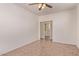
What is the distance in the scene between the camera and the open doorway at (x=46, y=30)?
297 inches

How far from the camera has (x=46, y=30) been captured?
26.1 ft

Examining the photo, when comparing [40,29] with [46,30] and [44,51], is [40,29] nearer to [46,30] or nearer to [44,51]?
[46,30]

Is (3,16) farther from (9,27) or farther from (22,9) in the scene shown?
(22,9)

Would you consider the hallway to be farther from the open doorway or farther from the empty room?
the open doorway

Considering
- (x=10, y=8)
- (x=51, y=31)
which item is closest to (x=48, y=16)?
(x=51, y=31)

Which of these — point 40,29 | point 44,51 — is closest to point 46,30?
point 40,29

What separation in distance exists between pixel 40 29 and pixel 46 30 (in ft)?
1.47

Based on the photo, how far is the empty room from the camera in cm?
350

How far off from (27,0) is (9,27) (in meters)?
3.08

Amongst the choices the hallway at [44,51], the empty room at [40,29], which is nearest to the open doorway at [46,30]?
the empty room at [40,29]

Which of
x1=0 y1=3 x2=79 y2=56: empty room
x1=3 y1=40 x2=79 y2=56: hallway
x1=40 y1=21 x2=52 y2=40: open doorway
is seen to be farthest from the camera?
x1=40 y1=21 x2=52 y2=40: open doorway

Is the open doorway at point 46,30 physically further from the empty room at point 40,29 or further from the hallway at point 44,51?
the hallway at point 44,51

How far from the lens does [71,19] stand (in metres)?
5.85

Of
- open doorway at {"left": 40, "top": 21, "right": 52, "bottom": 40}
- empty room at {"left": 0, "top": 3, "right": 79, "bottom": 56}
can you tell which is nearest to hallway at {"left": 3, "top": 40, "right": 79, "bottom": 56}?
empty room at {"left": 0, "top": 3, "right": 79, "bottom": 56}
